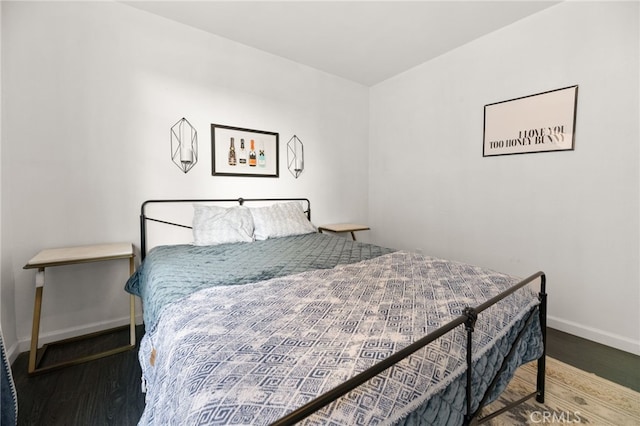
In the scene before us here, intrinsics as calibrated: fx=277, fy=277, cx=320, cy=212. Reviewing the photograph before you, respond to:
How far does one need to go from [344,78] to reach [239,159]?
6.35 ft

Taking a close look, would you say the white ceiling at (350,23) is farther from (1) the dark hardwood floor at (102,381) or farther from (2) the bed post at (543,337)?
(1) the dark hardwood floor at (102,381)

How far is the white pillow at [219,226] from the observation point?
94.6 inches

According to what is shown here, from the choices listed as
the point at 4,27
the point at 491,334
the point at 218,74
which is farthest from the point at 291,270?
the point at 4,27

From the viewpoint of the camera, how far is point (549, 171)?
94.3 inches

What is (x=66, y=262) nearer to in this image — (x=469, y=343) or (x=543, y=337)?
(x=469, y=343)

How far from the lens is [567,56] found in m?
2.27

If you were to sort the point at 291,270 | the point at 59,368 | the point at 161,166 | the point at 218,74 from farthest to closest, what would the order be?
1. the point at 218,74
2. the point at 161,166
3. the point at 59,368
4. the point at 291,270

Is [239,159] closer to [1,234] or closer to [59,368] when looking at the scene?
[1,234]

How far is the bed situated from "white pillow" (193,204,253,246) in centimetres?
53

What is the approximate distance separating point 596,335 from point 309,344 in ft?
8.66

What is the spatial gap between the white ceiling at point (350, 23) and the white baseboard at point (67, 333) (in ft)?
8.82

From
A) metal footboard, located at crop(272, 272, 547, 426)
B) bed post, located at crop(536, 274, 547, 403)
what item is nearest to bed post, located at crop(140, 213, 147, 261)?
metal footboard, located at crop(272, 272, 547, 426)

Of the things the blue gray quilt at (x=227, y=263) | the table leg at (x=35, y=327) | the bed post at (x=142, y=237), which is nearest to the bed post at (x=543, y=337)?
the blue gray quilt at (x=227, y=263)

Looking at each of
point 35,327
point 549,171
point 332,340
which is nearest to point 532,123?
point 549,171
